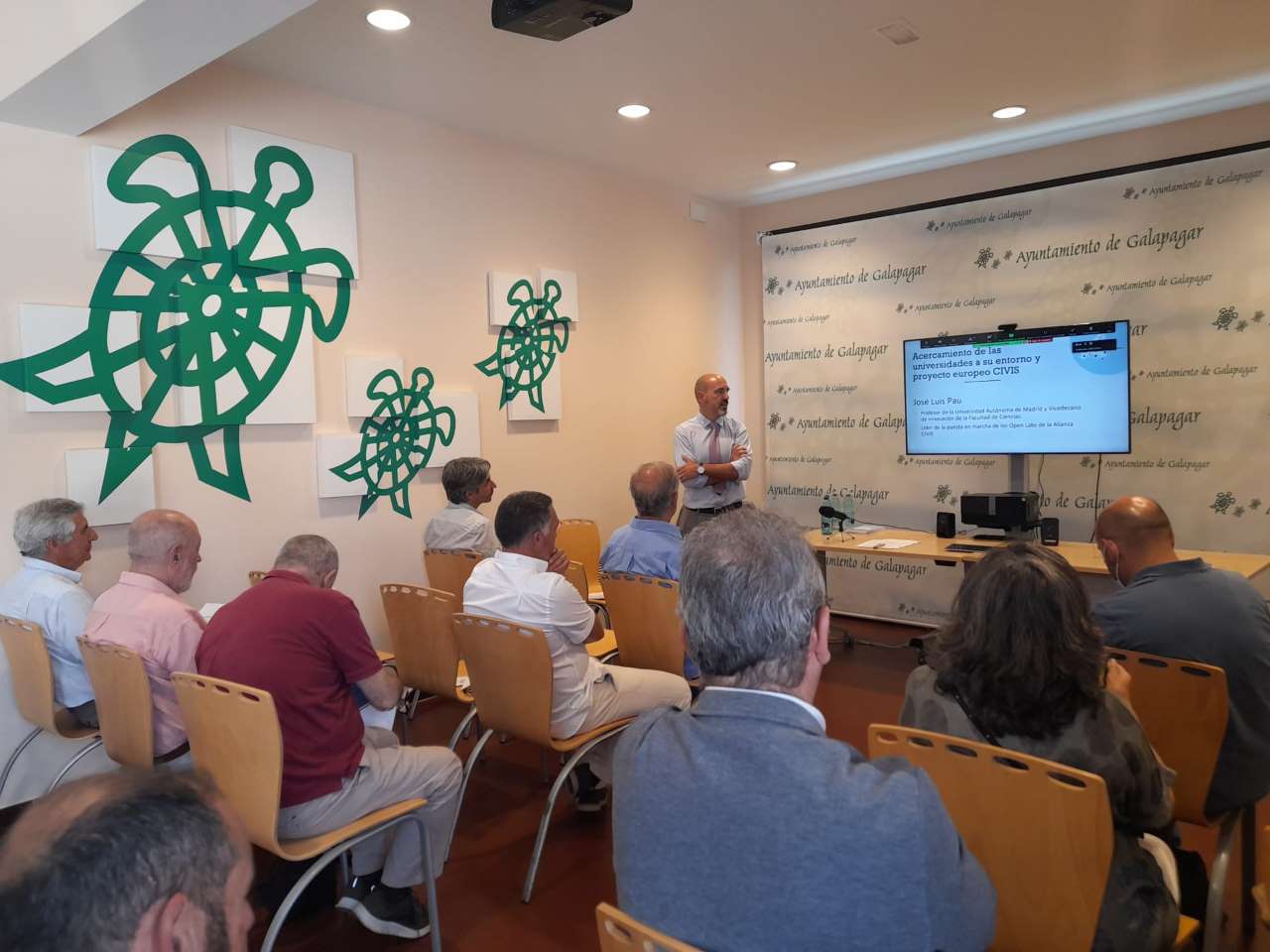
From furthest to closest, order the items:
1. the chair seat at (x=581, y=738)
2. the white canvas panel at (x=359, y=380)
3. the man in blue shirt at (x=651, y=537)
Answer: the white canvas panel at (x=359, y=380), the man in blue shirt at (x=651, y=537), the chair seat at (x=581, y=738)

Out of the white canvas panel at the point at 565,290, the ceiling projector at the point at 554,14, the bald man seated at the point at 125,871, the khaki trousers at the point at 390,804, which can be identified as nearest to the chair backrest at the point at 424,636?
the khaki trousers at the point at 390,804

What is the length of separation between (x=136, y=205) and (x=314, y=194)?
85 centimetres

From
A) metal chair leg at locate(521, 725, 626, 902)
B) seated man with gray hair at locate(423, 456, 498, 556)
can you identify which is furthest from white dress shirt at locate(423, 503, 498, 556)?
metal chair leg at locate(521, 725, 626, 902)

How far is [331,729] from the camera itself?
7.36 ft

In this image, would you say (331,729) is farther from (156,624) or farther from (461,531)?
(461,531)

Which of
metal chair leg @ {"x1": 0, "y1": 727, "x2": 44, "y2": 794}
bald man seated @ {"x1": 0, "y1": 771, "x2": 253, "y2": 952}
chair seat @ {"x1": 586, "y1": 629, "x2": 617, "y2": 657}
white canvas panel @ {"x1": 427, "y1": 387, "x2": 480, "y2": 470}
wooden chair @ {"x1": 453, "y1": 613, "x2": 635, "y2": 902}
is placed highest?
white canvas panel @ {"x1": 427, "y1": 387, "x2": 480, "y2": 470}

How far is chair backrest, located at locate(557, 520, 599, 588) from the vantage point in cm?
510

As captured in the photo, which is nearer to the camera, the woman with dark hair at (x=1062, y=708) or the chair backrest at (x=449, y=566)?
the woman with dark hair at (x=1062, y=708)

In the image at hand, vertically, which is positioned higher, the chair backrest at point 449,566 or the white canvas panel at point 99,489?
the white canvas panel at point 99,489

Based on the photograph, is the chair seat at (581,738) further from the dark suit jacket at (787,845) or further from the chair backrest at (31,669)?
the chair backrest at (31,669)

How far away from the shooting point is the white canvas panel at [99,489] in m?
3.41

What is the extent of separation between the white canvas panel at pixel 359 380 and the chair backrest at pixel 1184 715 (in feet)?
11.7

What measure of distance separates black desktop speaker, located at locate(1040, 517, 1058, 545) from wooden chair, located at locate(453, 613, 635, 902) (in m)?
3.03

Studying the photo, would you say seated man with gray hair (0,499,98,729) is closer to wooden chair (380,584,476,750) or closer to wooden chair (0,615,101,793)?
wooden chair (0,615,101,793)
